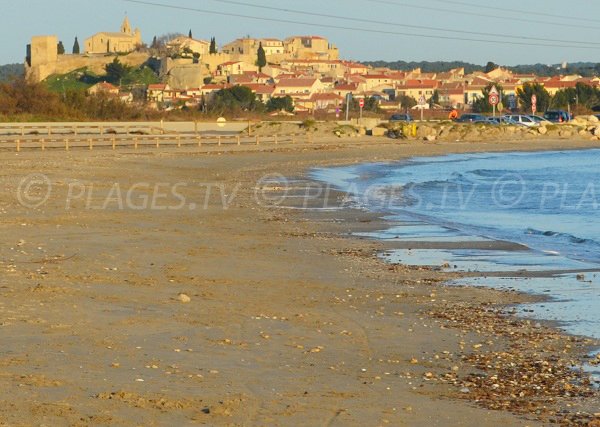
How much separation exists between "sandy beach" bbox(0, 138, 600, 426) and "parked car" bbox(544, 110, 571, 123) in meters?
61.7

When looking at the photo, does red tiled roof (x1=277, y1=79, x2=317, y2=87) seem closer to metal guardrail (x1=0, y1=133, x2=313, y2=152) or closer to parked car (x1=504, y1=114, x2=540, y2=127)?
parked car (x1=504, y1=114, x2=540, y2=127)

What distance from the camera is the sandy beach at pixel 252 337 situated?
6.75 meters

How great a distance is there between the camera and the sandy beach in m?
6.75

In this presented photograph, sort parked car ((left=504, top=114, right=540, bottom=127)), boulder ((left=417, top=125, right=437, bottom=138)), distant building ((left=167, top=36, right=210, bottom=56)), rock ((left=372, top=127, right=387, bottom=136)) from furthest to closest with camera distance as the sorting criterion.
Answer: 1. distant building ((left=167, top=36, right=210, bottom=56))
2. parked car ((left=504, top=114, right=540, bottom=127))
3. rock ((left=372, top=127, right=387, bottom=136))
4. boulder ((left=417, top=125, right=437, bottom=138))

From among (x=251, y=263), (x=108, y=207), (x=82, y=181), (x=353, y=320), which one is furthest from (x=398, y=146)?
(x=353, y=320)

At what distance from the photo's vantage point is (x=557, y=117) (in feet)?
258

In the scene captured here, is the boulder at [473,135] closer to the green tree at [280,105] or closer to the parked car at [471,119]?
the parked car at [471,119]

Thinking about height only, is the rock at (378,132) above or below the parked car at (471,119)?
below

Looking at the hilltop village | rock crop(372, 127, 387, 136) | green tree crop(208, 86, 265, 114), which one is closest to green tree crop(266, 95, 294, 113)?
green tree crop(208, 86, 265, 114)

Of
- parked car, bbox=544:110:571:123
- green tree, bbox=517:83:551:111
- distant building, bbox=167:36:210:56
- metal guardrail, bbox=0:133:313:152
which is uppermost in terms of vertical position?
distant building, bbox=167:36:210:56

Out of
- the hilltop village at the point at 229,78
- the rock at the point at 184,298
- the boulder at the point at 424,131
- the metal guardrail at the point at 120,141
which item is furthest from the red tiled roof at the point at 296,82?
the rock at the point at 184,298

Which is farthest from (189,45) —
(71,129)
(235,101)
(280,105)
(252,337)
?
(252,337)

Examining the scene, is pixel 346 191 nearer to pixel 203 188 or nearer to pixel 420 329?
pixel 203 188

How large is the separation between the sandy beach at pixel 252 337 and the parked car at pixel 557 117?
61.7m
